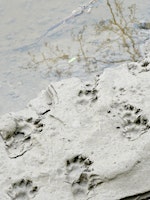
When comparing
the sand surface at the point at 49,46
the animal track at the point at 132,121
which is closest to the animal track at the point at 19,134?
the animal track at the point at 132,121

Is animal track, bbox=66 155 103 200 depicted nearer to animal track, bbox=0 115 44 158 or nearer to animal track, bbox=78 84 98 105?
animal track, bbox=0 115 44 158

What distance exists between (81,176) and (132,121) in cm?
43

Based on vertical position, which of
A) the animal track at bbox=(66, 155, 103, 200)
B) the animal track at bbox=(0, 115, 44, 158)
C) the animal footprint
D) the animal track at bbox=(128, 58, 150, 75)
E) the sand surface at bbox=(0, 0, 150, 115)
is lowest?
the sand surface at bbox=(0, 0, 150, 115)

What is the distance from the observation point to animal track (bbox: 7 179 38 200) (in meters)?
2.21

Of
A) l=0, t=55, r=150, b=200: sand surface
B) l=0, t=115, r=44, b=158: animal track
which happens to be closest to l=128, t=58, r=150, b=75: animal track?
l=0, t=55, r=150, b=200: sand surface

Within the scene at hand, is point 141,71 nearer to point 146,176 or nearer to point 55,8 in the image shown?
point 146,176

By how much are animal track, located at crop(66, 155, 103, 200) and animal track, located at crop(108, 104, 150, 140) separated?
0.91 ft

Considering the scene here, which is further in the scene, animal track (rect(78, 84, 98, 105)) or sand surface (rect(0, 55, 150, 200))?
animal track (rect(78, 84, 98, 105))

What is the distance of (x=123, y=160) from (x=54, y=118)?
1.82ft

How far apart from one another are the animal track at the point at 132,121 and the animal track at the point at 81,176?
10.9 inches

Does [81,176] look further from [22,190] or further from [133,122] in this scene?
[133,122]

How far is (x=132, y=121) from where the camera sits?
2395mm

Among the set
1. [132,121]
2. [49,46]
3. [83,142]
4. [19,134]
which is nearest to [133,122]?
[132,121]

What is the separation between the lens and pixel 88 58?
4.58 metres
